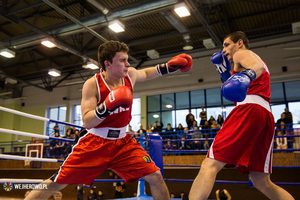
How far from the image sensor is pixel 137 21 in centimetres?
1012

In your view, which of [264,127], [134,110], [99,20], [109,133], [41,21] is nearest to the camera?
[264,127]

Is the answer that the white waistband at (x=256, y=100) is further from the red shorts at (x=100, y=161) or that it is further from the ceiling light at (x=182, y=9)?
the ceiling light at (x=182, y=9)

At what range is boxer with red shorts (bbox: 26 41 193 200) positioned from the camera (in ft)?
6.22

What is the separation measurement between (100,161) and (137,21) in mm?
8846

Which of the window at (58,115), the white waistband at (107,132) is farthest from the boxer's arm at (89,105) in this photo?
the window at (58,115)

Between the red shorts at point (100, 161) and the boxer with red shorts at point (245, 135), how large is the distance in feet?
1.74

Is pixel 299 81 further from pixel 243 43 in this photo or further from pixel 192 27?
pixel 243 43

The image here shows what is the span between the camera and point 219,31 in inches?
429

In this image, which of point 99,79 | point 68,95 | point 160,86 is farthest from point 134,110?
point 99,79

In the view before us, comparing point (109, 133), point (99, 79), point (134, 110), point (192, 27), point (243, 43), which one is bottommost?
point (109, 133)

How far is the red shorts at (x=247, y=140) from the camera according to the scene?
1766 millimetres

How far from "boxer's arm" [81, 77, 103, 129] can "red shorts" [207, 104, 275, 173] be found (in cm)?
84

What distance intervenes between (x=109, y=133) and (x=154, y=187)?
1.83 feet

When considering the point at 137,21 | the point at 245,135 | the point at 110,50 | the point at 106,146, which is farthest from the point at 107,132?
the point at 137,21
